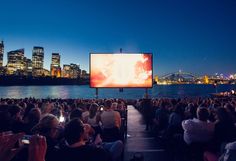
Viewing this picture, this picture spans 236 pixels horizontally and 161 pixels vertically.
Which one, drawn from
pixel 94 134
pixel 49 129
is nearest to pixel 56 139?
pixel 49 129

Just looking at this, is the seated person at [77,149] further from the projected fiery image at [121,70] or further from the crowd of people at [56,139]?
the projected fiery image at [121,70]

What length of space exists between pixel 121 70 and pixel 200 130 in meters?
11.4

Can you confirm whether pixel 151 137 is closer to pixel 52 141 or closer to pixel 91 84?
pixel 52 141

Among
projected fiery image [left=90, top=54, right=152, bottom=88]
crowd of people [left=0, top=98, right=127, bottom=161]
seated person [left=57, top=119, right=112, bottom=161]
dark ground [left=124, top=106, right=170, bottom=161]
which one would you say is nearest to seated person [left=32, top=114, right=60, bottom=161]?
crowd of people [left=0, top=98, right=127, bottom=161]

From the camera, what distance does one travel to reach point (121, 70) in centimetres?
1636

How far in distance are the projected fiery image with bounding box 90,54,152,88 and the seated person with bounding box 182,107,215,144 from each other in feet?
37.1

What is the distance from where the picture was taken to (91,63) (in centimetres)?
1627

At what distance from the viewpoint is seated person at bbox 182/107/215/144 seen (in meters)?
5.06

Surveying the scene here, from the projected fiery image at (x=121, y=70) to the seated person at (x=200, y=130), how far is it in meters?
11.3

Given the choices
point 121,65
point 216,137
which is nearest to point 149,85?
point 121,65

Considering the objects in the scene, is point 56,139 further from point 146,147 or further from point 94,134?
point 146,147

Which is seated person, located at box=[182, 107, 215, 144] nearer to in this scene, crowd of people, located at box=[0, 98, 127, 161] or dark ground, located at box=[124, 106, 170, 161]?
dark ground, located at box=[124, 106, 170, 161]

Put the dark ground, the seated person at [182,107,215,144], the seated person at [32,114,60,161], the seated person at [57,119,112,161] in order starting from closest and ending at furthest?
the seated person at [57,119,112,161] → the seated person at [32,114,60,161] → the seated person at [182,107,215,144] → the dark ground

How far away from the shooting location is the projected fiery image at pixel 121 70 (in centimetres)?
1633
